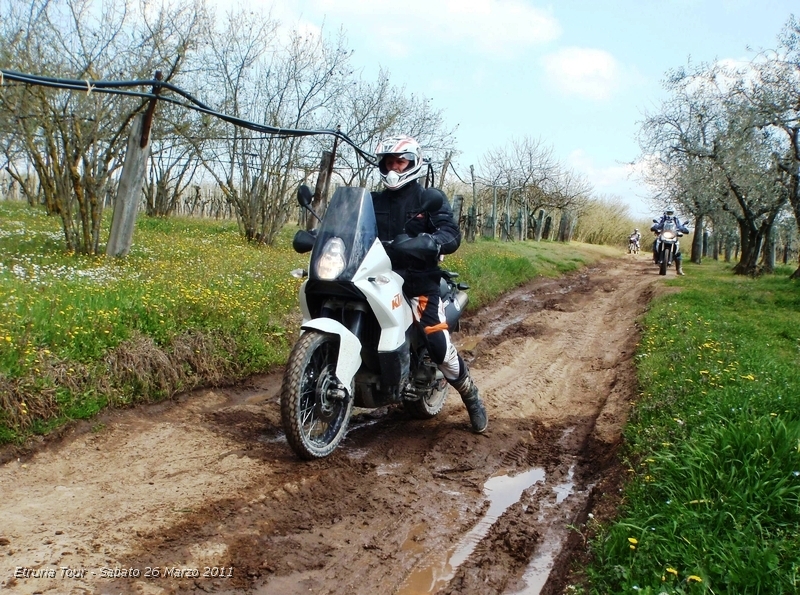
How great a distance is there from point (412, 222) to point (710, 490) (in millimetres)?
2773

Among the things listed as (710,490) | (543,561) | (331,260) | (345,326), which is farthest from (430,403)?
(710,490)

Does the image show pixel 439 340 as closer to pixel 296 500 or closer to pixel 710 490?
pixel 296 500

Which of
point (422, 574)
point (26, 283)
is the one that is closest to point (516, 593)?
point (422, 574)

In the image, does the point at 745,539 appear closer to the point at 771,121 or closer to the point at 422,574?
the point at 422,574

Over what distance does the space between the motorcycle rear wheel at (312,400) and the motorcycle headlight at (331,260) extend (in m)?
0.42

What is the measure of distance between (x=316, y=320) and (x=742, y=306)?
1068cm

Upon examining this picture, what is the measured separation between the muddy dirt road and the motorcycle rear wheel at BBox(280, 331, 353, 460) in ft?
0.57

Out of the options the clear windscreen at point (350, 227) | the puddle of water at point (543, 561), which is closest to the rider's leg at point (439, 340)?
the clear windscreen at point (350, 227)

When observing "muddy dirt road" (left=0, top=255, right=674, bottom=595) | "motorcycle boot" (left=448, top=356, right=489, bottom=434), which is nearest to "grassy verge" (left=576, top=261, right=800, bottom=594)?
"muddy dirt road" (left=0, top=255, right=674, bottom=595)

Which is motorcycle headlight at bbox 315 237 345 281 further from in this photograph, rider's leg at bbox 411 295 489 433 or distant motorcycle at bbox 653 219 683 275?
distant motorcycle at bbox 653 219 683 275

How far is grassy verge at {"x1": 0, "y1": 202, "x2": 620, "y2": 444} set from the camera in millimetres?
5031

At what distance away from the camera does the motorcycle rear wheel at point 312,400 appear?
4273 millimetres

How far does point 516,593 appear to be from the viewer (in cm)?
336

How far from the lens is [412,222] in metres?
5.17
